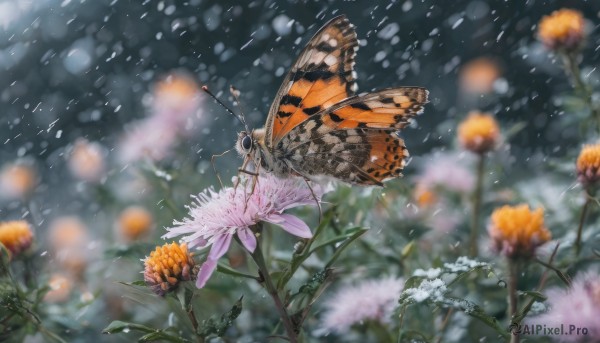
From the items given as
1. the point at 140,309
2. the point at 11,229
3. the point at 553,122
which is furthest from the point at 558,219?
the point at 553,122

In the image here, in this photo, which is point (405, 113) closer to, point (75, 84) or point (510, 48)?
point (510, 48)

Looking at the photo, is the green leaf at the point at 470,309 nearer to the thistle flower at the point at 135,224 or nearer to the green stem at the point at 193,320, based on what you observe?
the green stem at the point at 193,320

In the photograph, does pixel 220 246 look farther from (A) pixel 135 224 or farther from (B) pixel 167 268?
(A) pixel 135 224

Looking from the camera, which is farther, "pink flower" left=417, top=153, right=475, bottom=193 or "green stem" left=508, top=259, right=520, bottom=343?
"pink flower" left=417, top=153, right=475, bottom=193

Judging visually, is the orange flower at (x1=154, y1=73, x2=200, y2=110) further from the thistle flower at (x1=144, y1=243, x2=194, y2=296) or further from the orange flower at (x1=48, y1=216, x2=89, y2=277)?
the thistle flower at (x1=144, y1=243, x2=194, y2=296)

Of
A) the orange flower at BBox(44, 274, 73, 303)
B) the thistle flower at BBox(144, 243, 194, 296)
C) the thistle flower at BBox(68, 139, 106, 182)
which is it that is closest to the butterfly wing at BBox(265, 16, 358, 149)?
the thistle flower at BBox(144, 243, 194, 296)

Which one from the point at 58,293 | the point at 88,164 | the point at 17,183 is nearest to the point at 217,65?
the point at 88,164
